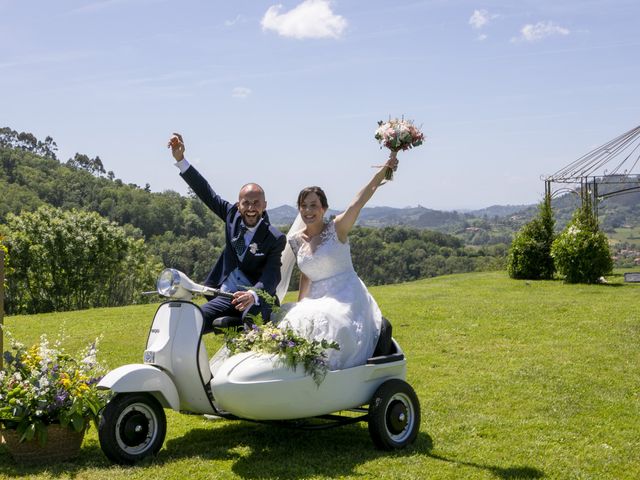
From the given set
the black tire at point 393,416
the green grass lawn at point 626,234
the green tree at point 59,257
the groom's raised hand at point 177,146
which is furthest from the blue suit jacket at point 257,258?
the green grass lawn at point 626,234

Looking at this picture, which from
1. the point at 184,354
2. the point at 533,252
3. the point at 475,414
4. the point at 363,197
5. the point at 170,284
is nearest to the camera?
the point at 170,284

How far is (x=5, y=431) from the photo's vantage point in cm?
502

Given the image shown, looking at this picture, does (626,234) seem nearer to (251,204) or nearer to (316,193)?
(316,193)

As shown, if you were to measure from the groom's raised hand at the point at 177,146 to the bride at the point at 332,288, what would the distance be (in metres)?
1.09

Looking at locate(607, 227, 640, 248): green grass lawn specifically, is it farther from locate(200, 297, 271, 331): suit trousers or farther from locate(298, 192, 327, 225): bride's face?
locate(200, 297, 271, 331): suit trousers

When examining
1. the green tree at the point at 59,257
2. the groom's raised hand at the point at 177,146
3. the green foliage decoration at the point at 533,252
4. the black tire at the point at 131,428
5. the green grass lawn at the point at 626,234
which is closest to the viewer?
the black tire at the point at 131,428

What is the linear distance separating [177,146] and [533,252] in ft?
48.1

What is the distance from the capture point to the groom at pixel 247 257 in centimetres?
560

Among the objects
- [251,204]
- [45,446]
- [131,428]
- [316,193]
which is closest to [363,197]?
[316,193]

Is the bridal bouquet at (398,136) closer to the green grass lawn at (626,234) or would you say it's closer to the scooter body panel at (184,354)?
the scooter body panel at (184,354)

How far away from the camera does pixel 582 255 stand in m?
17.4

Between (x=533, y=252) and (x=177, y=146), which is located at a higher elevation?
(x=177, y=146)

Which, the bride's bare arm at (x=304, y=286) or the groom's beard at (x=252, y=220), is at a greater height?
the groom's beard at (x=252, y=220)

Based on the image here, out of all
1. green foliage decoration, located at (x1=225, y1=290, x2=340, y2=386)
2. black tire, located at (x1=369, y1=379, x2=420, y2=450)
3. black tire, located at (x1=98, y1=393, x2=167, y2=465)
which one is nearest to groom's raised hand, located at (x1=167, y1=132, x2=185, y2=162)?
green foliage decoration, located at (x1=225, y1=290, x2=340, y2=386)
